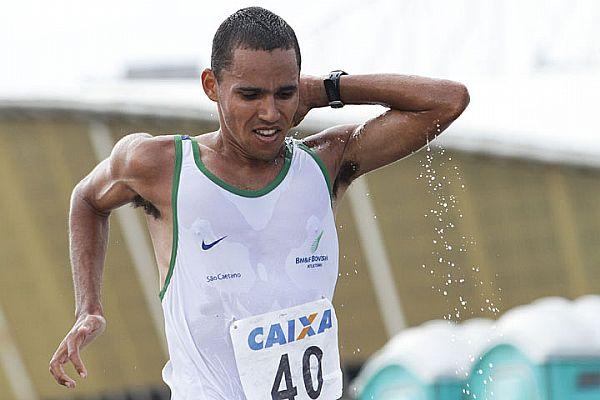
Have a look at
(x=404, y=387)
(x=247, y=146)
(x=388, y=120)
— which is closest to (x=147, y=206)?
(x=247, y=146)

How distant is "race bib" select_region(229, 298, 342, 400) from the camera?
482 centimetres

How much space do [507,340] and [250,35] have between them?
20.2 feet

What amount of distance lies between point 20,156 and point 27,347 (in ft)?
14.1

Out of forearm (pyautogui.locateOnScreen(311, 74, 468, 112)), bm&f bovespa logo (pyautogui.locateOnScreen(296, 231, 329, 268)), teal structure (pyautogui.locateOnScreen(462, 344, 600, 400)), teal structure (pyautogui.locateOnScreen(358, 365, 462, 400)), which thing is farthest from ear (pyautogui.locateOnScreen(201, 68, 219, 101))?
teal structure (pyautogui.locateOnScreen(358, 365, 462, 400))

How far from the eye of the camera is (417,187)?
83.8 ft

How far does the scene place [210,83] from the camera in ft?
16.0

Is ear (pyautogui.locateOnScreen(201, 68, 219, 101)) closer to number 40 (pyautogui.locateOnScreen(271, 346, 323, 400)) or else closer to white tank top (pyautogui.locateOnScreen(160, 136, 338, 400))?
white tank top (pyautogui.locateOnScreen(160, 136, 338, 400))

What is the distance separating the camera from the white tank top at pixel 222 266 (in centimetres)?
483

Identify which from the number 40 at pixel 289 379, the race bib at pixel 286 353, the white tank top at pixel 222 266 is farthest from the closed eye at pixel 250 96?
the number 40 at pixel 289 379

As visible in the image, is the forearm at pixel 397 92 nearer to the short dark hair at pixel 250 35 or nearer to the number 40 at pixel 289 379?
the short dark hair at pixel 250 35

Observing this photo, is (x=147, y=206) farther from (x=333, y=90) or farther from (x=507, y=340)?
(x=507, y=340)

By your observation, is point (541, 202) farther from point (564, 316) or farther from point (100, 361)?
point (564, 316)

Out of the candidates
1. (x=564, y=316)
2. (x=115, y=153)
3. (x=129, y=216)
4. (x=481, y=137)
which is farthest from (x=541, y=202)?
(x=115, y=153)

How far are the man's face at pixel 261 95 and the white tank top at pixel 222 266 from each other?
0.24m
